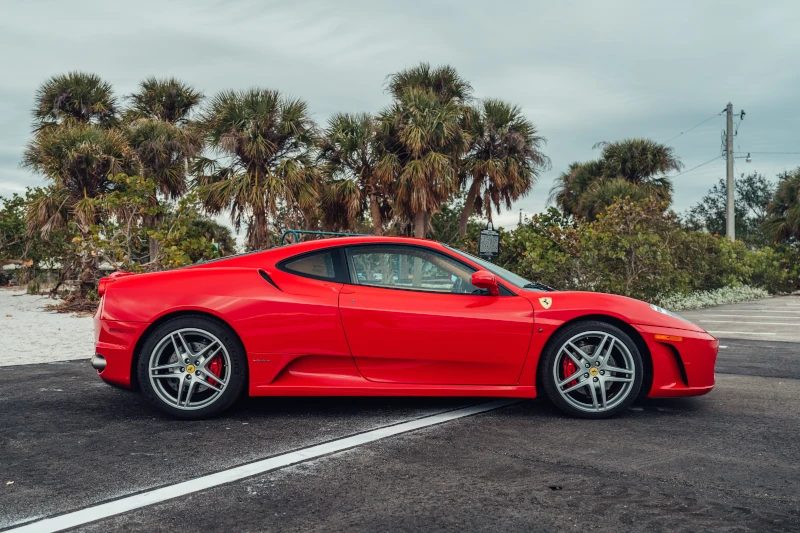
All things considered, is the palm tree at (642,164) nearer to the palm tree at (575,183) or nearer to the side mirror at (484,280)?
the palm tree at (575,183)

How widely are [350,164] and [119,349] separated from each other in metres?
16.6

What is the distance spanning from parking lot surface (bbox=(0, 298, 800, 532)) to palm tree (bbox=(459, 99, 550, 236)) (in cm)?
1904

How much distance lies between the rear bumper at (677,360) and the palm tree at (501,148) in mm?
19399

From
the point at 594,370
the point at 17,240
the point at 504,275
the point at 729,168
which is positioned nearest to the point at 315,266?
the point at 504,275

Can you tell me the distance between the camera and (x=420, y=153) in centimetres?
2031

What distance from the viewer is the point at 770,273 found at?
2211 cm

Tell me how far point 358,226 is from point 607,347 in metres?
17.5

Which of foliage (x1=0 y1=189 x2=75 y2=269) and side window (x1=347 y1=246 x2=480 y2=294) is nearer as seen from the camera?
side window (x1=347 y1=246 x2=480 y2=294)

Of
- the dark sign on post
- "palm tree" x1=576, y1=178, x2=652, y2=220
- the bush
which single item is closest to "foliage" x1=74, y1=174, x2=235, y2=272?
the dark sign on post

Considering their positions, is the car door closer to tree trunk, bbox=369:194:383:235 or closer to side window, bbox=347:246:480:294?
side window, bbox=347:246:480:294

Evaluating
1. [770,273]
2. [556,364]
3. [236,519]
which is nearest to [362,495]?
[236,519]

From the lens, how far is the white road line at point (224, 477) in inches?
107

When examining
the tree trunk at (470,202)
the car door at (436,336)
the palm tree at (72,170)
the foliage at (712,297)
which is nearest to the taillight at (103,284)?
the car door at (436,336)

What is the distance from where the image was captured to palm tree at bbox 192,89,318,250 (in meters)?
17.5
